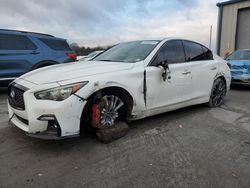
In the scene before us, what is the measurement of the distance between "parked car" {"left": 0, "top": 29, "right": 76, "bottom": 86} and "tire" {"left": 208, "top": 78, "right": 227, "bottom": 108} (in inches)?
180

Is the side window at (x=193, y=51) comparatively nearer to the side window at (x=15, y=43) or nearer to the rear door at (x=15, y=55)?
the rear door at (x=15, y=55)

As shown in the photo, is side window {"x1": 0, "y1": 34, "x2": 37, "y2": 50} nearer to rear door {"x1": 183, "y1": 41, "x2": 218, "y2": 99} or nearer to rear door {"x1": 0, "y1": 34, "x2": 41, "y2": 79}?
rear door {"x1": 0, "y1": 34, "x2": 41, "y2": 79}

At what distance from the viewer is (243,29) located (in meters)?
15.5

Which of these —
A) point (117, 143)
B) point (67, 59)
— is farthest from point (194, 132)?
point (67, 59)

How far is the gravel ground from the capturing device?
8.75 feet

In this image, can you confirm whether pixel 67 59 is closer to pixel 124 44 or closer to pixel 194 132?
pixel 124 44

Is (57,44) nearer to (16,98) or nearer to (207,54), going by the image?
(207,54)

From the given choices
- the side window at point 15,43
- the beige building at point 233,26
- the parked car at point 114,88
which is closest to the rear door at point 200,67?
the parked car at point 114,88

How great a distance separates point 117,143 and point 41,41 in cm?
514

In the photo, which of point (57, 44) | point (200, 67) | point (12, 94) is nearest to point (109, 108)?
point (12, 94)

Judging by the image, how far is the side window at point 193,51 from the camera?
16.2 feet

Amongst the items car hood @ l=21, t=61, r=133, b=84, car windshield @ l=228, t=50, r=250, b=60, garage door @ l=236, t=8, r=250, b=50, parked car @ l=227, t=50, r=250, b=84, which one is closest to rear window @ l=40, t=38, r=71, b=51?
car hood @ l=21, t=61, r=133, b=84

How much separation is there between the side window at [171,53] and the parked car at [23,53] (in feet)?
13.8

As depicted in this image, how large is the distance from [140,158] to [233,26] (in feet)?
49.2
